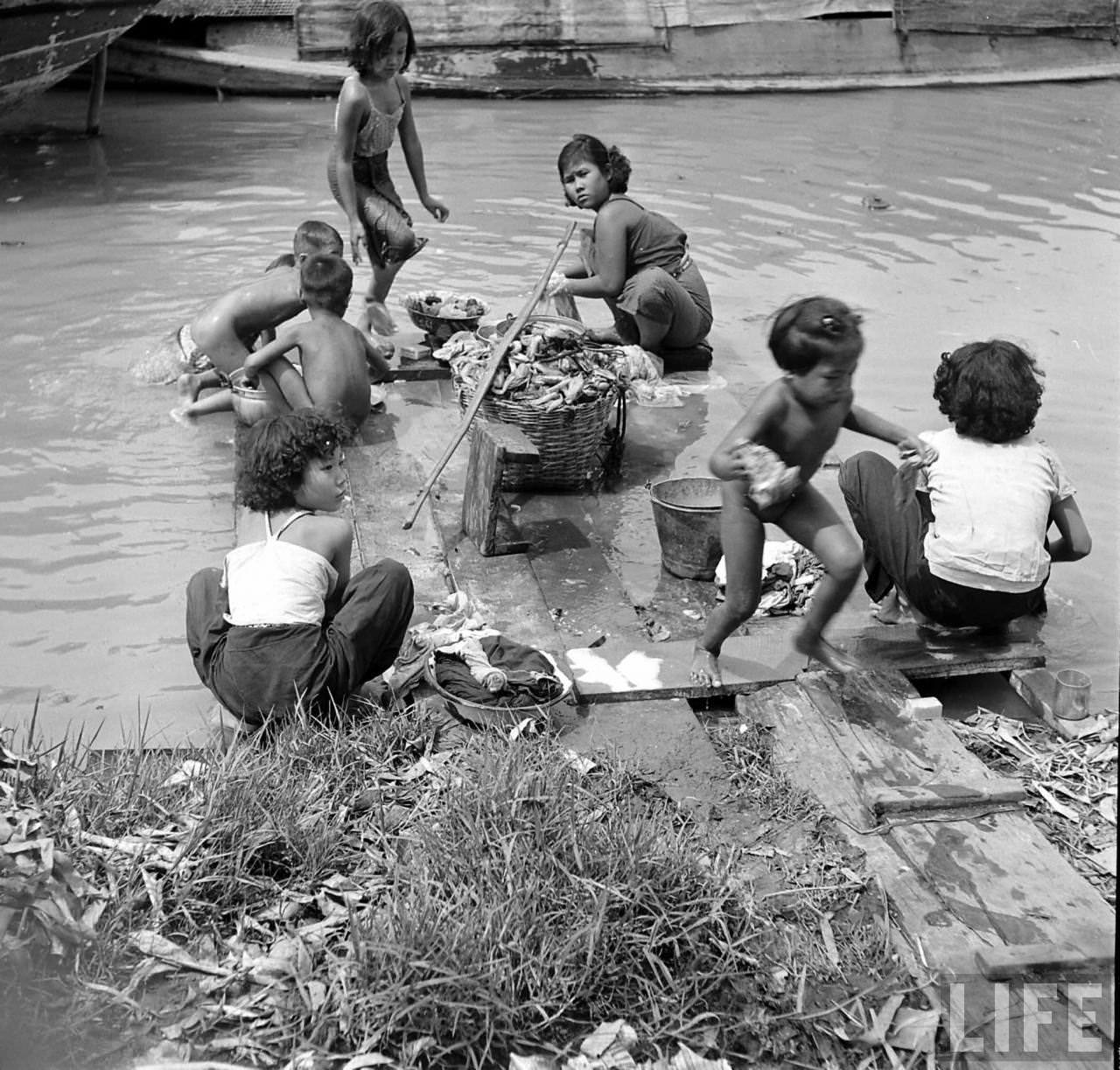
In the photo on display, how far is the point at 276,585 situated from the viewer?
12.4ft

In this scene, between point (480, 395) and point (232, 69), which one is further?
point (232, 69)

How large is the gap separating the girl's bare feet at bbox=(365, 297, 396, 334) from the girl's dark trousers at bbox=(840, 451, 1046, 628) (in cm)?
384

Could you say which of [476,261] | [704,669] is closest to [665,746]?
[704,669]

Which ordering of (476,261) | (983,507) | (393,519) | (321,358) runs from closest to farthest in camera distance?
(983,507) < (393,519) < (321,358) < (476,261)

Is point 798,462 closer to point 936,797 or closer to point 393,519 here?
point 936,797

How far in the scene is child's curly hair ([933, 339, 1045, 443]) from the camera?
4.05 meters

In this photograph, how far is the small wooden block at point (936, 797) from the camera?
11.3 ft

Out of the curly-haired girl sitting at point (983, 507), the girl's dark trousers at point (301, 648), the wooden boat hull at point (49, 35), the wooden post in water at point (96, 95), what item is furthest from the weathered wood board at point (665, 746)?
the wooden post in water at point (96, 95)

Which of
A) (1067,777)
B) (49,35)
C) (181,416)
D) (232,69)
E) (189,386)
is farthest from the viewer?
(232,69)

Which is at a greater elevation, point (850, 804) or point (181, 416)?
point (181, 416)

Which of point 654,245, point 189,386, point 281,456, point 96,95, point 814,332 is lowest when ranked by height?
point 189,386

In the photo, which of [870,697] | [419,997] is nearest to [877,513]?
[870,697]

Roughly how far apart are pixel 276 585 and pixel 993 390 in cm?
240

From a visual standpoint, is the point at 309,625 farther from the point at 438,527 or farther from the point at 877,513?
the point at 877,513
